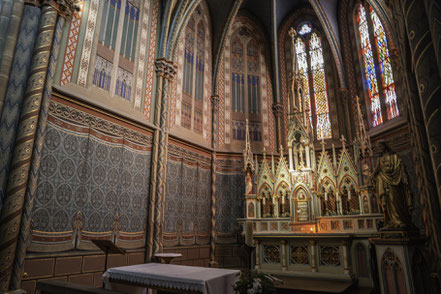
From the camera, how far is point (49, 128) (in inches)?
300

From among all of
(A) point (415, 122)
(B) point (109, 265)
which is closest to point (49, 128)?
(B) point (109, 265)

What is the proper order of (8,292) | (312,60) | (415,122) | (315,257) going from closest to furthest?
(415,122) < (8,292) < (315,257) < (312,60)

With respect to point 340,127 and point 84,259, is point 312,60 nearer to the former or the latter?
point 340,127

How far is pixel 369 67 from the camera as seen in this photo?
13.0 meters

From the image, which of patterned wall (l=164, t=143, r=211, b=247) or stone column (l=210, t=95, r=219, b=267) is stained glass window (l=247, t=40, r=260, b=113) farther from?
patterned wall (l=164, t=143, r=211, b=247)

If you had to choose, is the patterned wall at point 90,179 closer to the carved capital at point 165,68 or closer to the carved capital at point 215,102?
the carved capital at point 165,68

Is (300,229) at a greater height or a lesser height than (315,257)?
greater

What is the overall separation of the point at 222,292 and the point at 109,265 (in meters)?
5.06

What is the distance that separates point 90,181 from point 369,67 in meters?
11.9

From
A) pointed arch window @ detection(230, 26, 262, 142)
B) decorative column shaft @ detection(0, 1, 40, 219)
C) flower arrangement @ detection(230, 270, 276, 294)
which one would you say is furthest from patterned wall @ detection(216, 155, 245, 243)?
flower arrangement @ detection(230, 270, 276, 294)

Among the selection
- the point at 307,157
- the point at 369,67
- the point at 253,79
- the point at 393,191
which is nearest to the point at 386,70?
the point at 369,67

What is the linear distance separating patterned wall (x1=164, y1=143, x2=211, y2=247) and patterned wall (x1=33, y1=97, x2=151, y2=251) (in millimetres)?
1177

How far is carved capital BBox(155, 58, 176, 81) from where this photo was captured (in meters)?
11.5

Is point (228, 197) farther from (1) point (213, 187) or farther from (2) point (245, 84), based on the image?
(2) point (245, 84)
